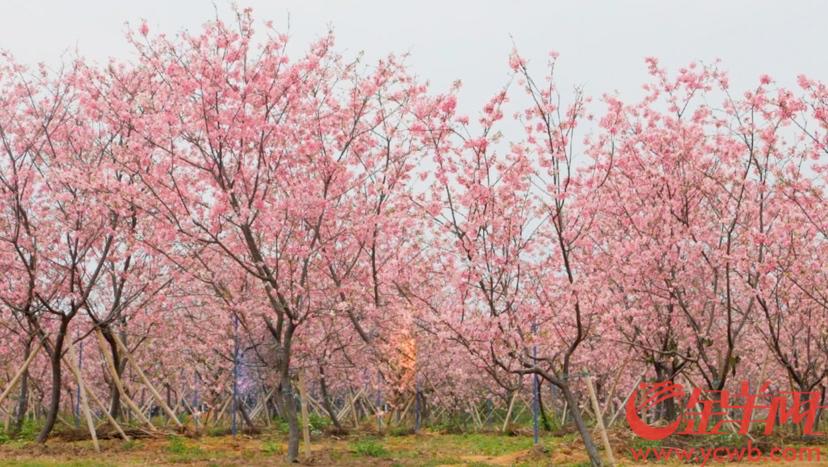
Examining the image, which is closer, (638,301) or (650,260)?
(650,260)

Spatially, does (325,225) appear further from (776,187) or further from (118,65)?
(776,187)

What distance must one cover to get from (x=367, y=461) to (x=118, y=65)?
11006mm

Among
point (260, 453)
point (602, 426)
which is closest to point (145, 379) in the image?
point (260, 453)

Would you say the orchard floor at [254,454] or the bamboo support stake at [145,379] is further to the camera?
the bamboo support stake at [145,379]

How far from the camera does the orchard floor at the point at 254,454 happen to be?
15758 millimetres

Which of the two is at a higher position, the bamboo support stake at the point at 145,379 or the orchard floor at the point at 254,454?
the bamboo support stake at the point at 145,379

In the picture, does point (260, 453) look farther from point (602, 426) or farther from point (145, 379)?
point (602, 426)

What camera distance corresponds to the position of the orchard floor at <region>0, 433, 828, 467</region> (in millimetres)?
15758

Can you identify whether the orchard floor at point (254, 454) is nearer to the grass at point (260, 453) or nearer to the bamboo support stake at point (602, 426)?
the grass at point (260, 453)

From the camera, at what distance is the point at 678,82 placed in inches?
658

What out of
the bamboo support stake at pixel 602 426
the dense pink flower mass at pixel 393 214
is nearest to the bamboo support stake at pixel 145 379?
the dense pink flower mass at pixel 393 214

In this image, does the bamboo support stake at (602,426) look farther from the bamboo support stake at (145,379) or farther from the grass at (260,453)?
the bamboo support stake at (145,379)

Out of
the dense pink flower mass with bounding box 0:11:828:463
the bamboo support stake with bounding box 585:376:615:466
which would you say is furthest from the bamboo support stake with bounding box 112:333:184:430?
the bamboo support stake with bounding box 585:376:615:466

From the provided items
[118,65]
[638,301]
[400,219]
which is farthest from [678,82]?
[118,65]
